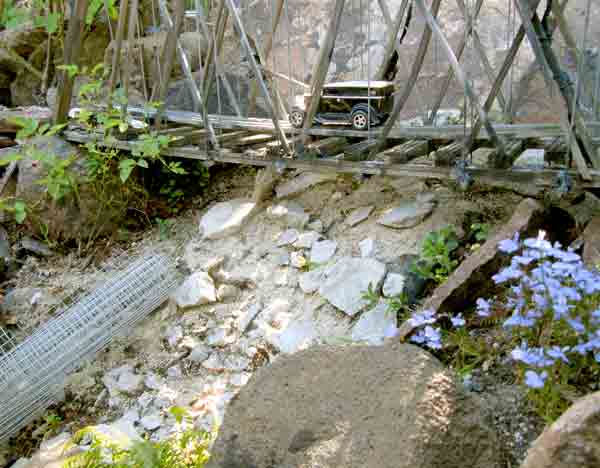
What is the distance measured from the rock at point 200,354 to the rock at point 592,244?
1889mm

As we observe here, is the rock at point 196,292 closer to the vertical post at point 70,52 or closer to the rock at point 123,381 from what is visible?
the rock at point 123,381

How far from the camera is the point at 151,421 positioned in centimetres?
304

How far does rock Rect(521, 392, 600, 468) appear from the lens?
4.81 feet

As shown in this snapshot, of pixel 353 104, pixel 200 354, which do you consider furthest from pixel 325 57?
pixel 200 354

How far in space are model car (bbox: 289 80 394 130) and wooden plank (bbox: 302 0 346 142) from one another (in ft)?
0.32

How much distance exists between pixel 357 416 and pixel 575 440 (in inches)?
25.6

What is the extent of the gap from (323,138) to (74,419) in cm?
218

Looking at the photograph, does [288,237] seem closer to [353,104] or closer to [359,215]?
[359,215]

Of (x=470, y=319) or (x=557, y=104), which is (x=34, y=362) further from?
(x=557, y=104)

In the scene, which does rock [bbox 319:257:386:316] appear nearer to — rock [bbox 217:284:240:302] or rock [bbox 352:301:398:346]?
rock [bbox 352:301:398:346]

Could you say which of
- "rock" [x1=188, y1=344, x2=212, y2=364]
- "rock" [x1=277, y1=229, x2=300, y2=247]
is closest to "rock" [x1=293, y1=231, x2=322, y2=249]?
"rock" [x1=277, y1=229, x2=300, y2=247]

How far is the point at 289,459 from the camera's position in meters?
1.89

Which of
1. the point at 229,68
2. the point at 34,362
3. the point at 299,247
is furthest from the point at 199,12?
the point at 34,362

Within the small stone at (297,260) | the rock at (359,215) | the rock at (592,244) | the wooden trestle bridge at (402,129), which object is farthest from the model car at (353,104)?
the rock at (592,244)
